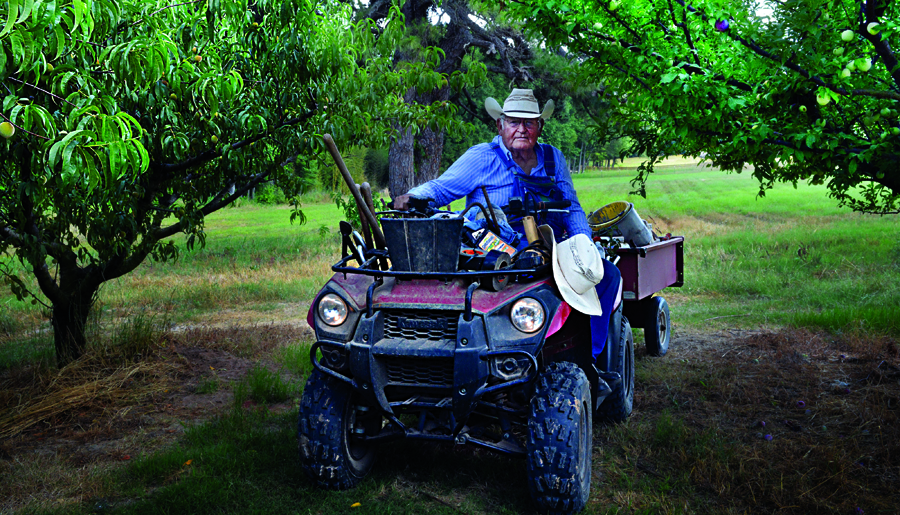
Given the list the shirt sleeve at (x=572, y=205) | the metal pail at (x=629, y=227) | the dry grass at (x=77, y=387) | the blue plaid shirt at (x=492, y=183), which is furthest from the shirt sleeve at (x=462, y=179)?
the dry grass at (x=77, y=387)

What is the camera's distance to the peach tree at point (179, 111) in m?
3.62

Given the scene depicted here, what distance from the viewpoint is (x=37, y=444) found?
5.01 meters

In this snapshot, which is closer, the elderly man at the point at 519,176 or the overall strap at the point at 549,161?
the elderly man at the point at 519,176

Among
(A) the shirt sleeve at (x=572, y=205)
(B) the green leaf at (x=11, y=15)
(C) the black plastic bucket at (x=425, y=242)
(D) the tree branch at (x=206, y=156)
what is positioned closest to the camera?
(B) the green leaf at (x=11, y=15)

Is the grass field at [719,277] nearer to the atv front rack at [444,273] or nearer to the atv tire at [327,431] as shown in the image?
the atv front rack at [444,273]

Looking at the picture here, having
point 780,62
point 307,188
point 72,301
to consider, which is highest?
point 780,62

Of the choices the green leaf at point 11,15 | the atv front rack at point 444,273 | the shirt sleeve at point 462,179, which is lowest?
the atv front rack at point 444,273

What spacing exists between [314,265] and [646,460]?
35.7 feet

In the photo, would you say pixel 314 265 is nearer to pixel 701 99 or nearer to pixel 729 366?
pixel 729 366

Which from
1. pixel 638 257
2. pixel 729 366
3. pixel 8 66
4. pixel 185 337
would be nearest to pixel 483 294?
pixel 8 66

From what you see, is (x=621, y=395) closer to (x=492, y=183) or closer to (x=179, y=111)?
(x=492, y=183)

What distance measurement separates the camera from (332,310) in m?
3.87

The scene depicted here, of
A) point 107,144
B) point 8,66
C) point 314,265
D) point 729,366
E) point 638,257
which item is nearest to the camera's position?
point 107,144

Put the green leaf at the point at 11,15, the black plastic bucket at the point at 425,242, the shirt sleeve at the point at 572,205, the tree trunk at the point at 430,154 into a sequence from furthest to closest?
the tree trunk at the point at 430,154 < the shirt sleeve at the point at 572,205 < the black plastic bucket at the point at 425,242 < the green leaf at the point at 11,15
